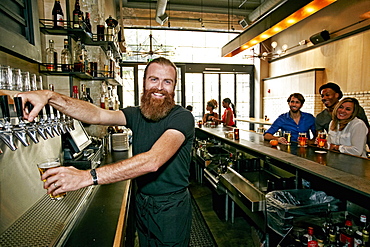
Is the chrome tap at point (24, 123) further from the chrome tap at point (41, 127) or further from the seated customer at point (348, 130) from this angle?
the seated customer at point (348, 130)

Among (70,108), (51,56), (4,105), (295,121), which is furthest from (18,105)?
(295,121)

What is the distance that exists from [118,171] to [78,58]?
2.05 metres

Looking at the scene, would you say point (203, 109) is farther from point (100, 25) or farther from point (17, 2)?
point (17, 2)

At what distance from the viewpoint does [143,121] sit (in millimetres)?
1574

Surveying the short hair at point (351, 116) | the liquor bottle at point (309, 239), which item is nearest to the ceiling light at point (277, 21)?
the short hair at point (351, 116)

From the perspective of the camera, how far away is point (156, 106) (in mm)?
1488

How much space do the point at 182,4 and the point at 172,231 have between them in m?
7.61

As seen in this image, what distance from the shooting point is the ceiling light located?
2.60 m

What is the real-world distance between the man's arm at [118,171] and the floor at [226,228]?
7.15 ft

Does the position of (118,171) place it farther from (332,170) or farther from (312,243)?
(332,170)

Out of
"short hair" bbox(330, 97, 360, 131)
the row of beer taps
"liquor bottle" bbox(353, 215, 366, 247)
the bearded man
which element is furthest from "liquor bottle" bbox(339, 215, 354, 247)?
the row of beer taps

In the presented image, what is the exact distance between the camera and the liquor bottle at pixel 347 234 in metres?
1.57

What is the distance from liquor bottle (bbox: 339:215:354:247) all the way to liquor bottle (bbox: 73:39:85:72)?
250cm

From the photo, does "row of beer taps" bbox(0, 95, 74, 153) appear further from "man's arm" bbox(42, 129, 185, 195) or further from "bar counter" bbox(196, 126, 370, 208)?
"bar counter" bbox(196, 126, 370, 208)
